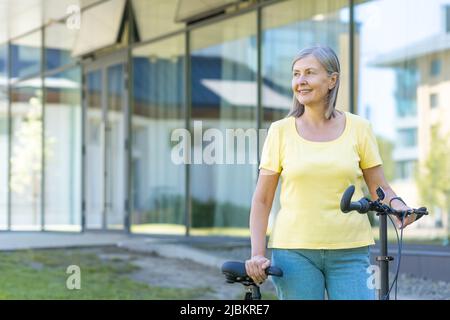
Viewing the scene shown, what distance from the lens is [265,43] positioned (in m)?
10.3

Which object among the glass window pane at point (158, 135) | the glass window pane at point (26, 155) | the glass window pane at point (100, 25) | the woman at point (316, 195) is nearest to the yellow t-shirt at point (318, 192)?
the woman at point (316, 195)

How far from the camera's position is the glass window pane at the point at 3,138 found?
53.0ft

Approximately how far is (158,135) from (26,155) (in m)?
4.45

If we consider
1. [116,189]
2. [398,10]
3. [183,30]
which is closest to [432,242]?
[398,10]

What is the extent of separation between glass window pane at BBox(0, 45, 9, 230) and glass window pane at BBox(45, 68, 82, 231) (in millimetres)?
1578

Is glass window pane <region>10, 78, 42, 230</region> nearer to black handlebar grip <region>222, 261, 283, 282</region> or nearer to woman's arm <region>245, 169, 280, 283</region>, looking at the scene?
woman's arm <region>245, 169, 280, 283</region>

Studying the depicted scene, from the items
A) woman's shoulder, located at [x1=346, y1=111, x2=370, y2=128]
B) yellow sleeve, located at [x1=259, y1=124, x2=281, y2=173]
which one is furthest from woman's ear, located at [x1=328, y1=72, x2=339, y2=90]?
yellow sleeve, located at [x1=259, y1=124, x2=281, y2=173]

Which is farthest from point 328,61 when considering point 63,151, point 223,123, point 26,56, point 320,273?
point 26,56

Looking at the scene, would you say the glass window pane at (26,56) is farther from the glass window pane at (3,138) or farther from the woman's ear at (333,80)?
the woman's ear at (333,80)

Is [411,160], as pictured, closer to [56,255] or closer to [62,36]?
[56,255]

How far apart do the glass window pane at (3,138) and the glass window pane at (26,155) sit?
23 centimetres

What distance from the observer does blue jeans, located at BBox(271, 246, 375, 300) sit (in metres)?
2.48

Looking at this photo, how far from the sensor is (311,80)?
8.41ft
